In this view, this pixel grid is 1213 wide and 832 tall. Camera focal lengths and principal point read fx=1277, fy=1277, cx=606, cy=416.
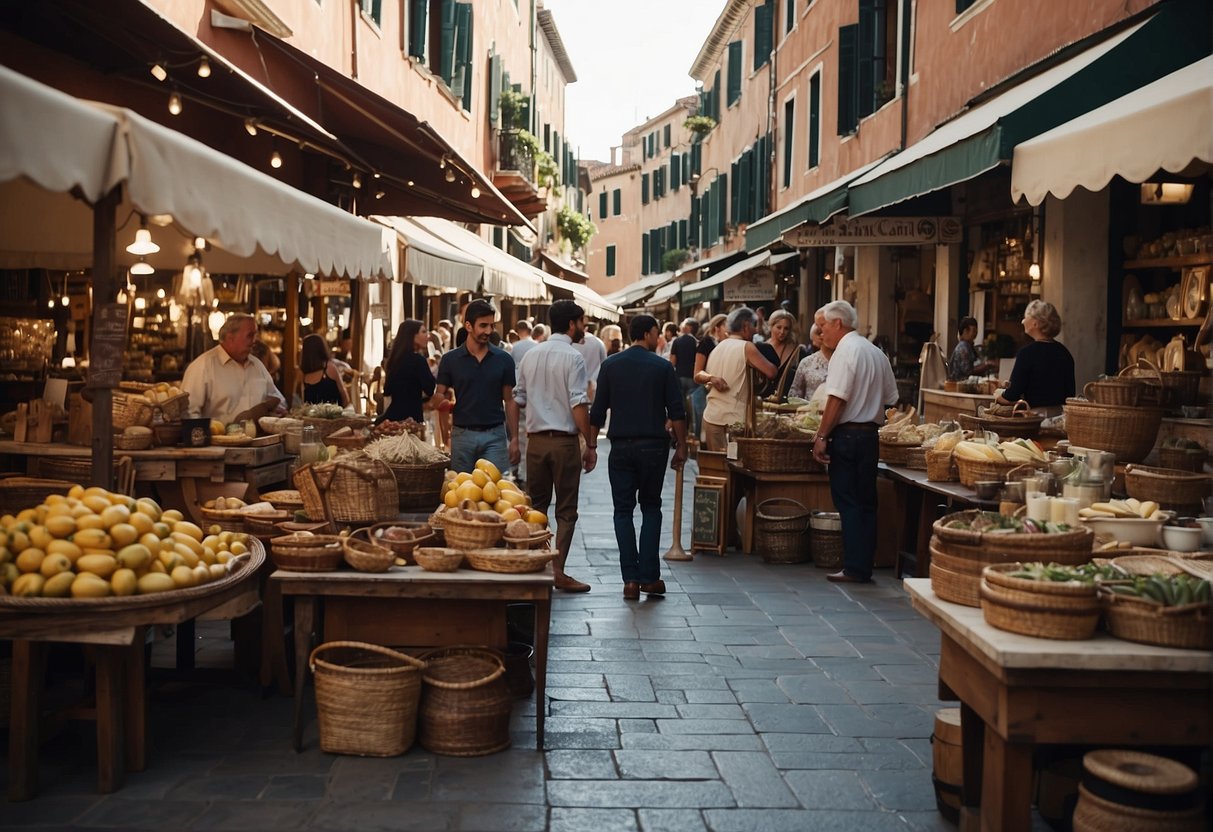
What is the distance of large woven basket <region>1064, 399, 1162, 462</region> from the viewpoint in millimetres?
7160

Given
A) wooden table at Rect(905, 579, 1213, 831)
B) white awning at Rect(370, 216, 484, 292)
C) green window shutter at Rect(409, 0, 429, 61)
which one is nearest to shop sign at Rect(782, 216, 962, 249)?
white awning at Rect(370, 216, 484, 292)

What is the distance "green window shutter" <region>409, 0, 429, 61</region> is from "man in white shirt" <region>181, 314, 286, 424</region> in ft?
37.2

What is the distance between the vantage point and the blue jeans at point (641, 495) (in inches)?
323

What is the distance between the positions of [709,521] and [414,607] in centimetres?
477

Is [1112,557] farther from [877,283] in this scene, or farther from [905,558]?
[877,283]

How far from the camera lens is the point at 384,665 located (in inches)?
213

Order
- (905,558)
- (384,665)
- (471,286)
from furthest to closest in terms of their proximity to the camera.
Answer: (471,286), (905,558), (384,665)

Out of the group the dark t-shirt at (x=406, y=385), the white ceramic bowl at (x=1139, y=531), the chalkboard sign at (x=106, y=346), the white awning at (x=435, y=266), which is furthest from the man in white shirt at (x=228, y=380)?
the white ceramic bowl at (x=1139, y=531)

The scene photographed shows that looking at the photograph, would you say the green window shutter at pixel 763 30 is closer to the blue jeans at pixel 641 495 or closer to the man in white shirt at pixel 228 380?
the blue jeans at pixel 641 495

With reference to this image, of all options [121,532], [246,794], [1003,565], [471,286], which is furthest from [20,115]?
[471,286]

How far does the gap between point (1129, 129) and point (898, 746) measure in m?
3.17

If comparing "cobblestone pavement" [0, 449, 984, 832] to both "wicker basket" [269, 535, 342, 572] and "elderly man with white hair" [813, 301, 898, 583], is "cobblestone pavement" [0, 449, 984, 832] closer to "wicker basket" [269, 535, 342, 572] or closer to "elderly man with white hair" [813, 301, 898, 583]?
"wicker basket" [269, 535, 342, 572]

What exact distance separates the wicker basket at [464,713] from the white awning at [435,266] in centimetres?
647

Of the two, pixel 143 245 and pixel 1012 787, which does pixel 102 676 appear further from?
pixel 143 245
